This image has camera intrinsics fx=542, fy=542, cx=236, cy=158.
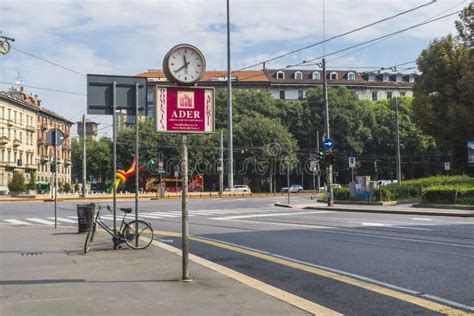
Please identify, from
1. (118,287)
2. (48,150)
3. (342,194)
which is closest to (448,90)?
(342,194)

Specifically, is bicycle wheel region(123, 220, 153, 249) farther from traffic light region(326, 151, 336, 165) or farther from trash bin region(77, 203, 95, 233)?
traffic light region(326, 151, 336, 165)

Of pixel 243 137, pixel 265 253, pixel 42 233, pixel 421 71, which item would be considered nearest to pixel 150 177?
pixel 243 137

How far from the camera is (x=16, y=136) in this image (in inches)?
3433

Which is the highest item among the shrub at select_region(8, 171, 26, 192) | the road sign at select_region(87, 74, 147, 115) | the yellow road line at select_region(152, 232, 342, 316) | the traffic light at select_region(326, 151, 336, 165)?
the road sign at select_region(87, 74, 147, 115)

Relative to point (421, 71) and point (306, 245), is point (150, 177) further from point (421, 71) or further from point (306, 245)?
point (306, 245)

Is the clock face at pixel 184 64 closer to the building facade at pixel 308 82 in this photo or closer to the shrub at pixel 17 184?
the shrub at pixel 17 184

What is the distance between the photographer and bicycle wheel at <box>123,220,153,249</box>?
1235cm

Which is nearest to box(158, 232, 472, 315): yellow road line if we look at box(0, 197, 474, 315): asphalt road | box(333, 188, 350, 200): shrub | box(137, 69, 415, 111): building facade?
box(0, 197, 474, 315): asphalt road

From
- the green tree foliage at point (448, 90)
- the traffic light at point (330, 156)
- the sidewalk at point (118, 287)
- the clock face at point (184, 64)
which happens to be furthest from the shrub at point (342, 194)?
the clock face at point (184, 64)

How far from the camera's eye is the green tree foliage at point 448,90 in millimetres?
40625

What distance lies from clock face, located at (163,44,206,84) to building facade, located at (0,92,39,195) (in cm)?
7444

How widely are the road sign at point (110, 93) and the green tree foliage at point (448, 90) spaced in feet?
107

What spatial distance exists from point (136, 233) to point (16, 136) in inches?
3228

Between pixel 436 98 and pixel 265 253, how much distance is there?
3615cm
